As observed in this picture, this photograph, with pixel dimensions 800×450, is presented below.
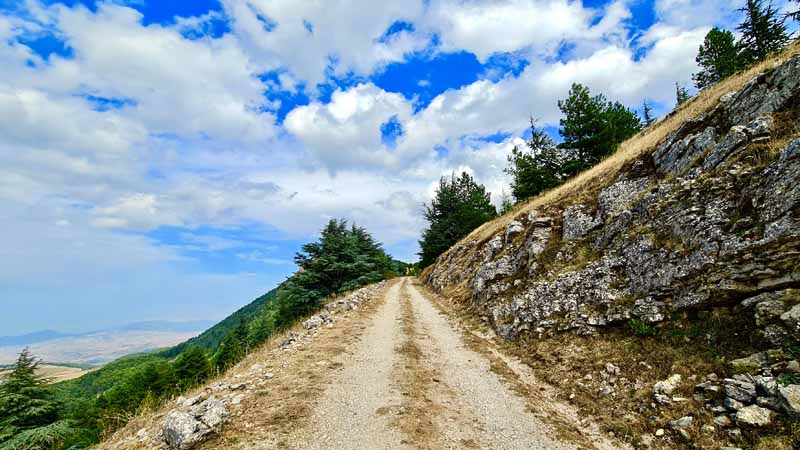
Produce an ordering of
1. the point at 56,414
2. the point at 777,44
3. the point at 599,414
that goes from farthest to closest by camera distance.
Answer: the point at 777,44, the point at 56,414, the point at 599,414

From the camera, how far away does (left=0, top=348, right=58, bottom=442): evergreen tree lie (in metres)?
19.2

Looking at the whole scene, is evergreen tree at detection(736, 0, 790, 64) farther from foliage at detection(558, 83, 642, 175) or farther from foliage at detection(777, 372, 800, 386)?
foliage at detection(777, 372, 800, 386)

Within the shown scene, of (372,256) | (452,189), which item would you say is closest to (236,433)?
(372,256)

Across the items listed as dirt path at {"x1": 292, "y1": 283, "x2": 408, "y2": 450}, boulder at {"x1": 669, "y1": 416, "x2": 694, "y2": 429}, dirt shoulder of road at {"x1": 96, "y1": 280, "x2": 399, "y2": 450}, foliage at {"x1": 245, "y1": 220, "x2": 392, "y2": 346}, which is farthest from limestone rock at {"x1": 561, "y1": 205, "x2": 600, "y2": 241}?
foliage at {"x1": 245, "y1": 220, "x2": 392, "y2": 346}

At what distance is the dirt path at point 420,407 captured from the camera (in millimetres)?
6188

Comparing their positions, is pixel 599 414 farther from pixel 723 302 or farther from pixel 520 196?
pixel 520 196

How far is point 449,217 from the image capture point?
52531 mm

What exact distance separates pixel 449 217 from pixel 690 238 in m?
42.7

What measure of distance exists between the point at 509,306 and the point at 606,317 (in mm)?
5262

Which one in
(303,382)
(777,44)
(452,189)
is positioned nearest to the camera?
(303,382)

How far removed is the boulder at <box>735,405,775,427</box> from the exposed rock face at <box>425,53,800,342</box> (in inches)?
49.4

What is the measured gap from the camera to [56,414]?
2114cm

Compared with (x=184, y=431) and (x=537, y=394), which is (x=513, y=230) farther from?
(x=184, y=431)

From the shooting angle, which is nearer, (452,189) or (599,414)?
(599,414)
